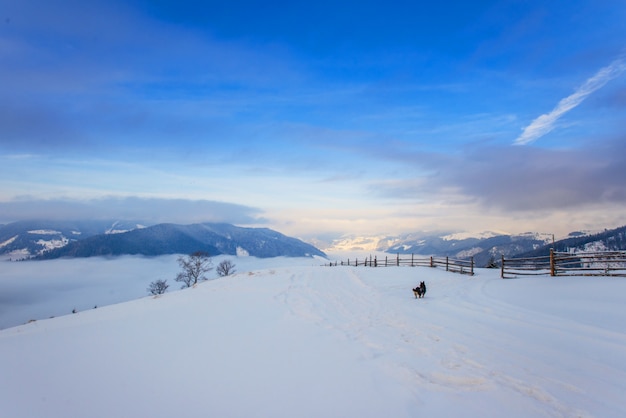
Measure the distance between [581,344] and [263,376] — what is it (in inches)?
282

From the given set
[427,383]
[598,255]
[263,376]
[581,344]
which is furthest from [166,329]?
[598,255]

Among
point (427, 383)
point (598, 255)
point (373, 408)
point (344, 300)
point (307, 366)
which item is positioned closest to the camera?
point (373, 408)

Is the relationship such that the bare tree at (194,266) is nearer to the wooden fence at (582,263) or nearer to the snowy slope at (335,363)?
the snowy slope at (335,363)

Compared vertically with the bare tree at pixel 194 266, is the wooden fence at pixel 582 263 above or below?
above

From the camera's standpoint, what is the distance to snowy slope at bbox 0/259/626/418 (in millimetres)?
4914

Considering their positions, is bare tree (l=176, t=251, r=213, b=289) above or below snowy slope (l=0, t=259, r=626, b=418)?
below

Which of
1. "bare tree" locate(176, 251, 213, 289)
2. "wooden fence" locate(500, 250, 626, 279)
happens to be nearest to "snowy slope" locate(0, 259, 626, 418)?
"wooden fence" locate(500, 250, 626, 279)

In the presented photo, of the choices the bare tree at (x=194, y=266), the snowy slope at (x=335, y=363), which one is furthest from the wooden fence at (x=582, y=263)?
the bare tree at (x=194, y=266)

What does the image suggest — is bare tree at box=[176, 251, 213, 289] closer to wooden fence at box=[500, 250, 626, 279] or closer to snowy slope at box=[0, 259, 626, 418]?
snowy slope at box=[0, 259, 626, 418]

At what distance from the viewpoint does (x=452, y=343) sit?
306 inches

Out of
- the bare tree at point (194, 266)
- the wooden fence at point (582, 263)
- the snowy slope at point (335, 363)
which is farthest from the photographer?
the bare tree at point (194, 266)

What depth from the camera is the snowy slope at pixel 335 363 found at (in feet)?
16.1

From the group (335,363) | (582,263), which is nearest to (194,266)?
(582,263)

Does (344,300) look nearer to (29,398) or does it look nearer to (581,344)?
(581,344)
